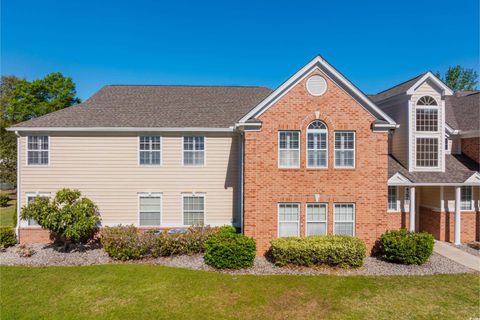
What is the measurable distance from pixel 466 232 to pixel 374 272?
8.66 meters

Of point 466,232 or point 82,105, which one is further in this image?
point 82,105

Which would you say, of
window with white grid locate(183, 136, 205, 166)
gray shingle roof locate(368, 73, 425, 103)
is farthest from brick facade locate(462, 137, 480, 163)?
window with white grid locate(183, 136, 205, 166)

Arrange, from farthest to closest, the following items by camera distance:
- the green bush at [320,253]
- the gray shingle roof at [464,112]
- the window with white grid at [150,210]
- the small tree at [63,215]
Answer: the gray shingle roof at [464,112] < the window with white grid at [150,210] < the small tree at [63,215] < the green bush at [320,253]

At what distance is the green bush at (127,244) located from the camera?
12.4 m

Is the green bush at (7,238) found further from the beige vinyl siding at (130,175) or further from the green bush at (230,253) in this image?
the green bush at (230,253)

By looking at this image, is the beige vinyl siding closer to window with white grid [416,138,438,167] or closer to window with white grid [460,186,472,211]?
window with white grid [416,138,438,167]

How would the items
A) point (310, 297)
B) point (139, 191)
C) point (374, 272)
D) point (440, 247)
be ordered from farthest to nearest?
1. point (139, 191)
2. point (440, 247)
3. point (374, 272)
4. point (310, 297)

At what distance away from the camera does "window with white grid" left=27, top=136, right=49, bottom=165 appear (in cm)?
1530

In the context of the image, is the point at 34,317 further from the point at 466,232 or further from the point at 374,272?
the point at 466,232

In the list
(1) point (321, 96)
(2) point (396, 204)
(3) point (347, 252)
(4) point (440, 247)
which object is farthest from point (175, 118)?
(4) point (440, 247)

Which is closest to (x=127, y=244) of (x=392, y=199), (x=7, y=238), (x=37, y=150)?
(x=7, y=238)

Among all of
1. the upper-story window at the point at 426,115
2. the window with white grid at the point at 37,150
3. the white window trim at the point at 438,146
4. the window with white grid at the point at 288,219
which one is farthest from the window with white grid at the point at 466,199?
the window with white grid at the point at 37,150

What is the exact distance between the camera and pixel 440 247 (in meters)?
14.5

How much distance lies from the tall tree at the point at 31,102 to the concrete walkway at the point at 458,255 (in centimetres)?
4017
